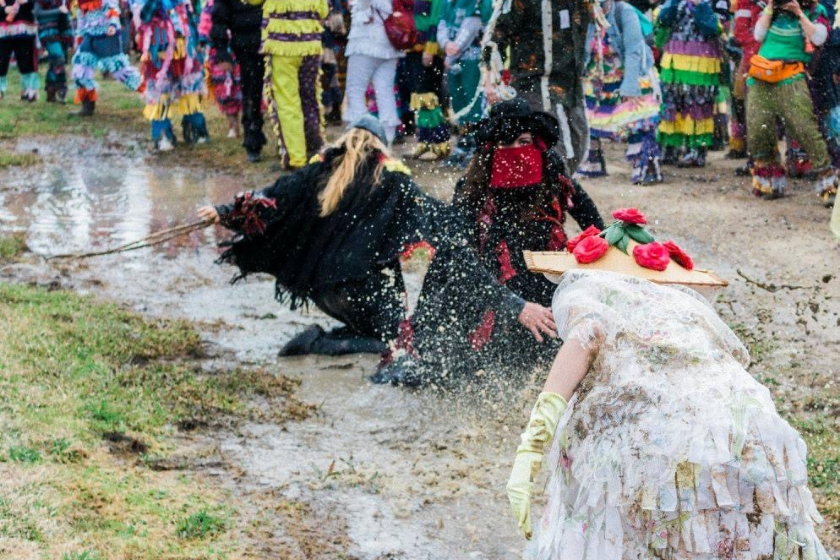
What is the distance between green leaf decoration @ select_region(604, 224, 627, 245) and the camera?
3.00 m

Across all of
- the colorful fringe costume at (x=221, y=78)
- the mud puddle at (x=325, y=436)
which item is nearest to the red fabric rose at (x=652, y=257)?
the mud puddle at (x=325, y=436)

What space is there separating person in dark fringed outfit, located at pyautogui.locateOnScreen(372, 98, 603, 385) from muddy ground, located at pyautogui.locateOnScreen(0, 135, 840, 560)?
16 centimetres

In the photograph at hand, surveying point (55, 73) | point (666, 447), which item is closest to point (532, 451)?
point (666, 447)

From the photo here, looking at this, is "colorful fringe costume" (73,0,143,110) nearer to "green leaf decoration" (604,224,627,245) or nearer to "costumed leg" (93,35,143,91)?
"costumed leg" (93,35,143,91)

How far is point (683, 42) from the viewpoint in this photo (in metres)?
10.5

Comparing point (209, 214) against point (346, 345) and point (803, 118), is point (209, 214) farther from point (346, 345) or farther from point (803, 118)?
point (803, 118)

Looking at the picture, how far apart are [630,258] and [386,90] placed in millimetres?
7701

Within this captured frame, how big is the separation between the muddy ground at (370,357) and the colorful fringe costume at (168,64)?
1.18 m

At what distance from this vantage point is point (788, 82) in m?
9.03

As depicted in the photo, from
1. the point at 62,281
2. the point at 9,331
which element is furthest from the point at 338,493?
the point at 62,281

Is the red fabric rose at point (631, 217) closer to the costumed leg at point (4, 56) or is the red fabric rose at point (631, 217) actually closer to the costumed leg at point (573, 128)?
the costumed leg at point (573, 128)

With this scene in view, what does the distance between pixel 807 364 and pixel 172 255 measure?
4177 mm

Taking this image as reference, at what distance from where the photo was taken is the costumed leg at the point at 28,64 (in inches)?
582

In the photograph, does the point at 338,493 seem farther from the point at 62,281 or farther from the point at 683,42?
the point at 683,42
